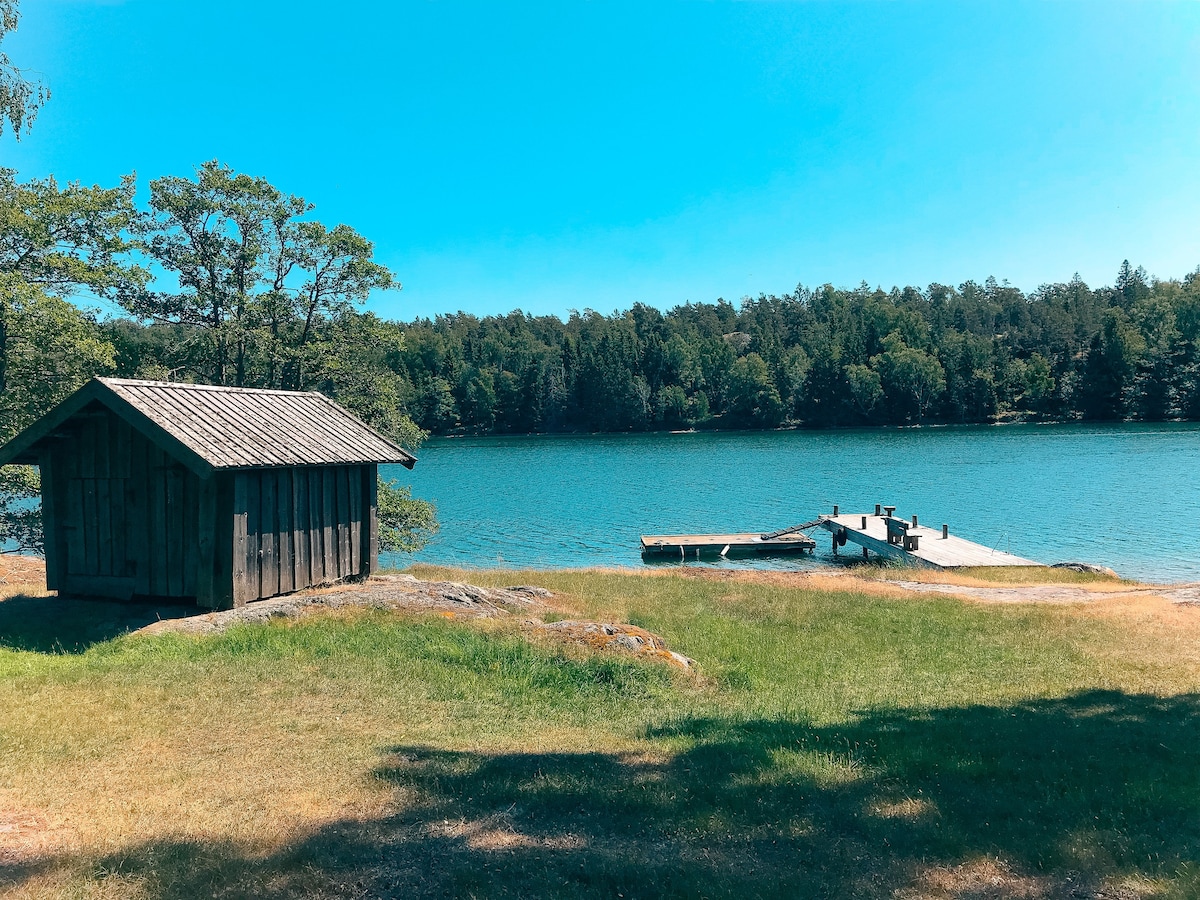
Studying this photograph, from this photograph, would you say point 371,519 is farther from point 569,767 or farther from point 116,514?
point 569,767

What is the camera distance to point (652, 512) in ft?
165

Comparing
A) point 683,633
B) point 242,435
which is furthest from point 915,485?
point 242,435

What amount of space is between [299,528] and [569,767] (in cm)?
901

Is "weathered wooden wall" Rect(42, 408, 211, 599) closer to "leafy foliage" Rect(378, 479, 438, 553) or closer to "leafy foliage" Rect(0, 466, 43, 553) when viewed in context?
"leafy foliage" Rect(0, 466, 43, 553)

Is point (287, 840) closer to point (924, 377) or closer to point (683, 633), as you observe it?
point (683, 633)

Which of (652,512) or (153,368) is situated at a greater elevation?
(153,368)

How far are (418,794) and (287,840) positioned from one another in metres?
1.17

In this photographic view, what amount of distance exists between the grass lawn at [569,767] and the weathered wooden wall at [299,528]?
5.54ft

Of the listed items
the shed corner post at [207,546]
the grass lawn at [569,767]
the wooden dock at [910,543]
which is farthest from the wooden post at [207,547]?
the wooden dock at [910,543]

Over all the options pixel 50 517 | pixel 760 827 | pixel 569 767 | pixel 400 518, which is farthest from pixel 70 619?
pixel 400 518

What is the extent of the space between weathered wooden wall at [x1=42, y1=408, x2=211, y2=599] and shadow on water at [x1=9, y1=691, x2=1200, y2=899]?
7.62m

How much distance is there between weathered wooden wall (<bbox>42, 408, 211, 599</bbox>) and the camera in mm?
13438

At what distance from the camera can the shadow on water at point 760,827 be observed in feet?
16.9

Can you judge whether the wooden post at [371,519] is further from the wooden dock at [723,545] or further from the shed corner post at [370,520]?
the wooden dock at [723,545]
